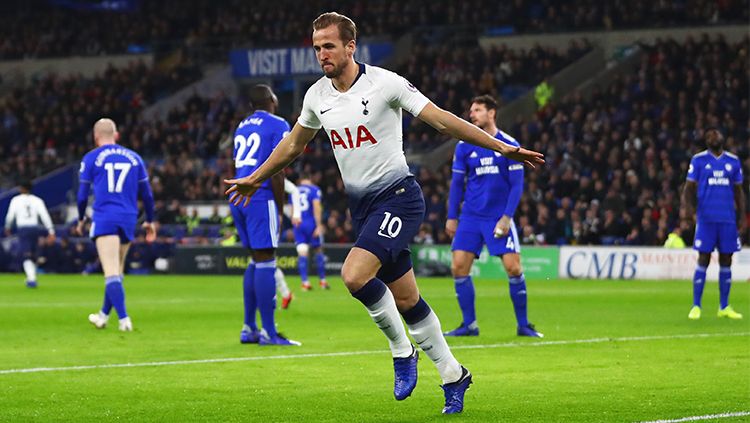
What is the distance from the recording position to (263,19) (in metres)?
50.8

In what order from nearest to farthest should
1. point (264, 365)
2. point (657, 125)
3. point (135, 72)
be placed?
point (264, 365)
point (657, 125)
point (135, 72)

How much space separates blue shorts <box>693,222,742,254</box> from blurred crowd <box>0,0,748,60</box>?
2490 cm

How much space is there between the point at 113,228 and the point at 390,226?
7431 millimetres

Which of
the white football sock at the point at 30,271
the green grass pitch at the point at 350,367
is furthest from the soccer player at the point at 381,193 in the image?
the white football sock at the point at 30,271

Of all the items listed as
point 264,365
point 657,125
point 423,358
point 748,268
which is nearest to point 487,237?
point 423,358

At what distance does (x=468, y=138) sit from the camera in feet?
24.0

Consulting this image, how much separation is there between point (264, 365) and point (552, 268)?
68.8 ft

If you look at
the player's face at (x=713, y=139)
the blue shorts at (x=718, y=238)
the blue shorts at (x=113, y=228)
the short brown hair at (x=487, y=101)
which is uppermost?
the short brown hair at (x=487, y=101)

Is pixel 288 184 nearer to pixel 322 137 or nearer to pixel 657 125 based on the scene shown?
pixel 657 125

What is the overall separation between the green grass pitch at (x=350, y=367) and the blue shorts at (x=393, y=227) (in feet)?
2.93

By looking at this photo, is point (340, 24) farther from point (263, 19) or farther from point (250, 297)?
point (263, 19)

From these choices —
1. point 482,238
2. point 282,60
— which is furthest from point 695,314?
point 282,60

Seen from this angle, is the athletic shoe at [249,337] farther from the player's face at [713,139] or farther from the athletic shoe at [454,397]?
the player's face at [713,139]

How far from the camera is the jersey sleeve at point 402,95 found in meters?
7.62
